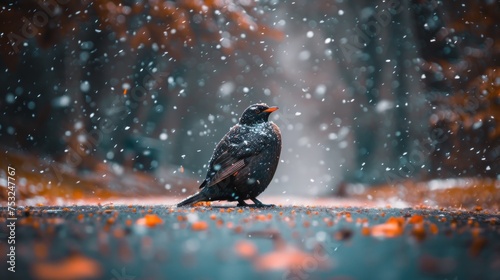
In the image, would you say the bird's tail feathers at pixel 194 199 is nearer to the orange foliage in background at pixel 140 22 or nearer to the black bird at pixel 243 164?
the black bird at pixel 243 164

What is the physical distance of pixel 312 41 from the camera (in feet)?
75.3

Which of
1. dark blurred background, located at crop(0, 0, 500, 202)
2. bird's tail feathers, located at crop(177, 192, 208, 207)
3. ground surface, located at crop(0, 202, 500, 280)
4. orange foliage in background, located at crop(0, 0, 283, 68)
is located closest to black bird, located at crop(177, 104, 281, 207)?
bird's tail feathers, located at crop(177, 192, 208, 207)

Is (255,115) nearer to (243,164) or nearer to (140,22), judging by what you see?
(243,164)

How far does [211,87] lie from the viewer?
57.0 feet

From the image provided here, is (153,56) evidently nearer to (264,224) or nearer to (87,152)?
(87,152)

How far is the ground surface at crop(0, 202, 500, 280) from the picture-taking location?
1.68 m

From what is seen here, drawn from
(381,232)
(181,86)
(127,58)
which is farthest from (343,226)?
(181,86)

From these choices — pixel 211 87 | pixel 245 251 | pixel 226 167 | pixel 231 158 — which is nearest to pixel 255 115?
pixel 231 158

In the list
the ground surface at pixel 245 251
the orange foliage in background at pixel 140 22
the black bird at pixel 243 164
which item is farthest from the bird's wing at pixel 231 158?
the orange foliage in background at pixel 140 22

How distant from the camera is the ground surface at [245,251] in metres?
1.68

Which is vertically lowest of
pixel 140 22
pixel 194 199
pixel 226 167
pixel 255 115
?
pixel 194 199

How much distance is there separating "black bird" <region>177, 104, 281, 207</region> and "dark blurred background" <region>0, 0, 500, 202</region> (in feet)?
11.4

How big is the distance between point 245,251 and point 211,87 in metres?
15.6

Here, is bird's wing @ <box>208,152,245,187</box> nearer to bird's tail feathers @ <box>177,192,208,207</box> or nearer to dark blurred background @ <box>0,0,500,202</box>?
bird's tail feathers @ <box>177,192,208,207</box>
